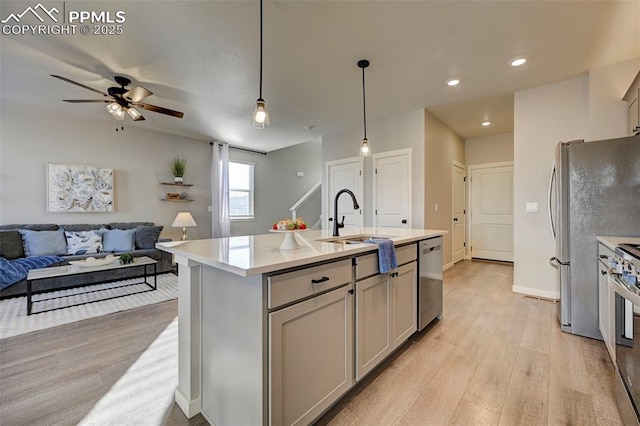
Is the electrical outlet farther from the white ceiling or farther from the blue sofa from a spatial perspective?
the blue sofa

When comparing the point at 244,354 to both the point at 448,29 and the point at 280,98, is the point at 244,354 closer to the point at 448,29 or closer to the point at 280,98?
the point at 448,29

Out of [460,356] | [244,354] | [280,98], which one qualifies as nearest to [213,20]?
[280,98]

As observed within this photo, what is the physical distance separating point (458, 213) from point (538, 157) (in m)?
2.29

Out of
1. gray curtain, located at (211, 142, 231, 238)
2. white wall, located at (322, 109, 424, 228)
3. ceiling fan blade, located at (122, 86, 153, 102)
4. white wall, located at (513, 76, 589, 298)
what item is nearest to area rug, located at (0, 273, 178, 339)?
gray curtain, located at (211, 142, 231, 238)

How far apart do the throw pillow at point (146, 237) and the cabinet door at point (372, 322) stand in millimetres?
4302

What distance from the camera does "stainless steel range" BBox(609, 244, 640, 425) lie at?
1204 mm

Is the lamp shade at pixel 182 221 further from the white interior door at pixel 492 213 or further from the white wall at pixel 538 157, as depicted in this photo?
the white interior door at pixel 492 213

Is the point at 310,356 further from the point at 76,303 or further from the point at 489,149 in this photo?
the point at 489,149

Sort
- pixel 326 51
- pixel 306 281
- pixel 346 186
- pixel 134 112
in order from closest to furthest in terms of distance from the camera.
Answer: pixel 306 281
pixel 326 51
pixel 134 112
pixel 346 186

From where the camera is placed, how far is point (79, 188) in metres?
4.36

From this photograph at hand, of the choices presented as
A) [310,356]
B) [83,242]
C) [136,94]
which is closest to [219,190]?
→ [83,242]

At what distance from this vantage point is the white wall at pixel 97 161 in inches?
154

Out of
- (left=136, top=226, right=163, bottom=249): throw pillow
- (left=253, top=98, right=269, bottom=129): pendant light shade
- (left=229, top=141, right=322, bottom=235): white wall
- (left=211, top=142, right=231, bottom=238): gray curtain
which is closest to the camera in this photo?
(left=253, top=98, right=269, bottom=129): pendant light shade

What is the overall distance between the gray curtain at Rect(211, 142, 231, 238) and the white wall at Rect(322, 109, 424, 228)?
2226mm
